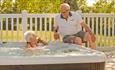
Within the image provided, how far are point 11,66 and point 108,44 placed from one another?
583 cm

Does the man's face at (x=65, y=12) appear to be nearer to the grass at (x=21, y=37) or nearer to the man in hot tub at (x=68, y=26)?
the man in hot tub at (x=68, y=26)

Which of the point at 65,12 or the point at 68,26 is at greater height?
the point at 65,12

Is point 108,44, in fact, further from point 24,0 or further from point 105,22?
point 24,0

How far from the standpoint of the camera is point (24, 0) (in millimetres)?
14039

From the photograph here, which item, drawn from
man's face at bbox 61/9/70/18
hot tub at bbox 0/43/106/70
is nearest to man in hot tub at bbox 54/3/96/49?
man's face at bbox 61/9/70/18

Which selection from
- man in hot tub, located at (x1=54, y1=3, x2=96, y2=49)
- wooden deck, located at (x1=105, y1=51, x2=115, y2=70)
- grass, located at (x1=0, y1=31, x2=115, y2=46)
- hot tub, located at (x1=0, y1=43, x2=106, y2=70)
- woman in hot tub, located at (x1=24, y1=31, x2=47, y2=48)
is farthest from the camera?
grass, located at (x1=0, y1=31, x2=115, y2=46)

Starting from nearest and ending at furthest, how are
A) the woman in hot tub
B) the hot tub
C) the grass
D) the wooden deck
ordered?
the hot tub, the woman in hot tub, the wooden deck, the grass

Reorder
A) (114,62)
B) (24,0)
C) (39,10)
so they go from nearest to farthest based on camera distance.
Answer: (114,62), (24,0), (39,10)

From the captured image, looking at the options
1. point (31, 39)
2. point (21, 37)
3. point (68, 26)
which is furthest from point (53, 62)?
point (21, 37)

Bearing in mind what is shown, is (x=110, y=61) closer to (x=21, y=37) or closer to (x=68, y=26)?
(x=68, y=26)

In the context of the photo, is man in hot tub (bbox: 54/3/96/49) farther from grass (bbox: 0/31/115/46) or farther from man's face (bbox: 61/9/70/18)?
grass (bbox: 0/31/115/46)

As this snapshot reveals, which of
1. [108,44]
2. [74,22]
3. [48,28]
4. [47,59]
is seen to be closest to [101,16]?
[108,44]

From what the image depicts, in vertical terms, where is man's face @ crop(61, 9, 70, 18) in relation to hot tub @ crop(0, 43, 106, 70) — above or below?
above

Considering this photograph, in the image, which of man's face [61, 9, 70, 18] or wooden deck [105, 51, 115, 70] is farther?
wooden deck [105, 51, 115, 70]
